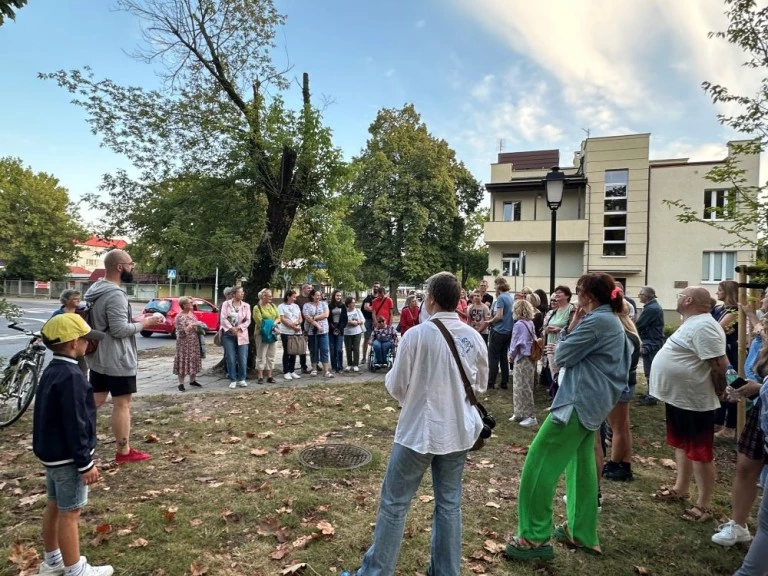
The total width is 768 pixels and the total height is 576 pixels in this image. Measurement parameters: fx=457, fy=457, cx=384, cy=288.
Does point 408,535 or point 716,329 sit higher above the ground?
point 716,329

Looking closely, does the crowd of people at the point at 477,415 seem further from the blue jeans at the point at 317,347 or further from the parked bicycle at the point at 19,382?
the blue jeans at the point at 317,347

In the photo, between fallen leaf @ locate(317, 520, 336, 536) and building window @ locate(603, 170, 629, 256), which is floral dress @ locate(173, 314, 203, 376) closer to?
fallen leaf @ locate(317, 520, 336, 536)

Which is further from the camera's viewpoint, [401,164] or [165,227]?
[401,164]

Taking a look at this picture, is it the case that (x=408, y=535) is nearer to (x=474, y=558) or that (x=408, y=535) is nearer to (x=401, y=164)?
(x=474, y=558)

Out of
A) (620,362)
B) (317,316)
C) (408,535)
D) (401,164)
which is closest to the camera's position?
(620,362)

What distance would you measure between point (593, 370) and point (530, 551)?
137 centimetres

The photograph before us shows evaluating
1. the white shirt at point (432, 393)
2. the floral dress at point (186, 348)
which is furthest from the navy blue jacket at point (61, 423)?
the floral dress at point (186, 348)

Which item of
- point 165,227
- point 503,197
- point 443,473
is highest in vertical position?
point 503,197

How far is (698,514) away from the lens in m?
3.90

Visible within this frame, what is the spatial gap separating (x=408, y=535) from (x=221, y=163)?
32.0 feet

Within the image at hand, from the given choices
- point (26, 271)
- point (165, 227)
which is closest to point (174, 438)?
point (165, 227)

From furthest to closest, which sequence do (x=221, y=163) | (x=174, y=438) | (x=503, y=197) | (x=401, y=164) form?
(x=401, y=164) < (x=503, y=197) < (x=221, y=163) < (x=174, y=438)

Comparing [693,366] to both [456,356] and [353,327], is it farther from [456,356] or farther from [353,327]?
[353,327]

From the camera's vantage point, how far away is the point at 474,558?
10.8 ft
